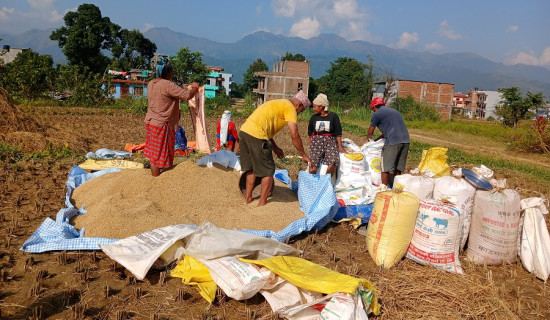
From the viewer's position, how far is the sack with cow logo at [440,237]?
3008 mm

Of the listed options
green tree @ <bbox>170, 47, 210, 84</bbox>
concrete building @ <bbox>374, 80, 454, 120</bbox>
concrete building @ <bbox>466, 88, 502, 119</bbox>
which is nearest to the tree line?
green tree @ <bbox>170, 47, 210, 84</bbox>

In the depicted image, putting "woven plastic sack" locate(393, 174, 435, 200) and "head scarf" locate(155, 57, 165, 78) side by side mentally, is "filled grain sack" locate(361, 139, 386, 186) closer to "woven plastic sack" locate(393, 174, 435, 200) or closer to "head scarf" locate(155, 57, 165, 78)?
"woven plastic sack" locate(393, 174, 435, 200)

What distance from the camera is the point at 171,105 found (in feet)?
14.0

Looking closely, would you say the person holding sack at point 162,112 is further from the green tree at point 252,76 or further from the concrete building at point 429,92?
the green tree at point 252,76

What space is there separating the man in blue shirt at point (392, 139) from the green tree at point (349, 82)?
32.9 m

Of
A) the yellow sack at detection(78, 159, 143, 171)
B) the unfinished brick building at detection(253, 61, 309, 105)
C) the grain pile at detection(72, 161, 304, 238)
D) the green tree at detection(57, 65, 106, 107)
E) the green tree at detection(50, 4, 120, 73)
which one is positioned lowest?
the yellow sack at detection(78, 159, 143, 171)

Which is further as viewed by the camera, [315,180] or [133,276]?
[315,180]

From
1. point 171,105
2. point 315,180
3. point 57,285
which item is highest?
point 171,105

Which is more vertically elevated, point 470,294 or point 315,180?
point 315,180

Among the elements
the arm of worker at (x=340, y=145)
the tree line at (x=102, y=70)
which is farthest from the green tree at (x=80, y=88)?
the arm of worker at (x=340, y=145)

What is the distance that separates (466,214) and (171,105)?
3192mm

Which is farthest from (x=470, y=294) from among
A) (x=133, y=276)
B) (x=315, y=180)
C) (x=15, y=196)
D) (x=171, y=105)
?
(x=15, y=196)

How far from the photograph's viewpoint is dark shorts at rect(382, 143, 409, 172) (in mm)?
4945

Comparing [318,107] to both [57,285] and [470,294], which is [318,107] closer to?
[470,294]
